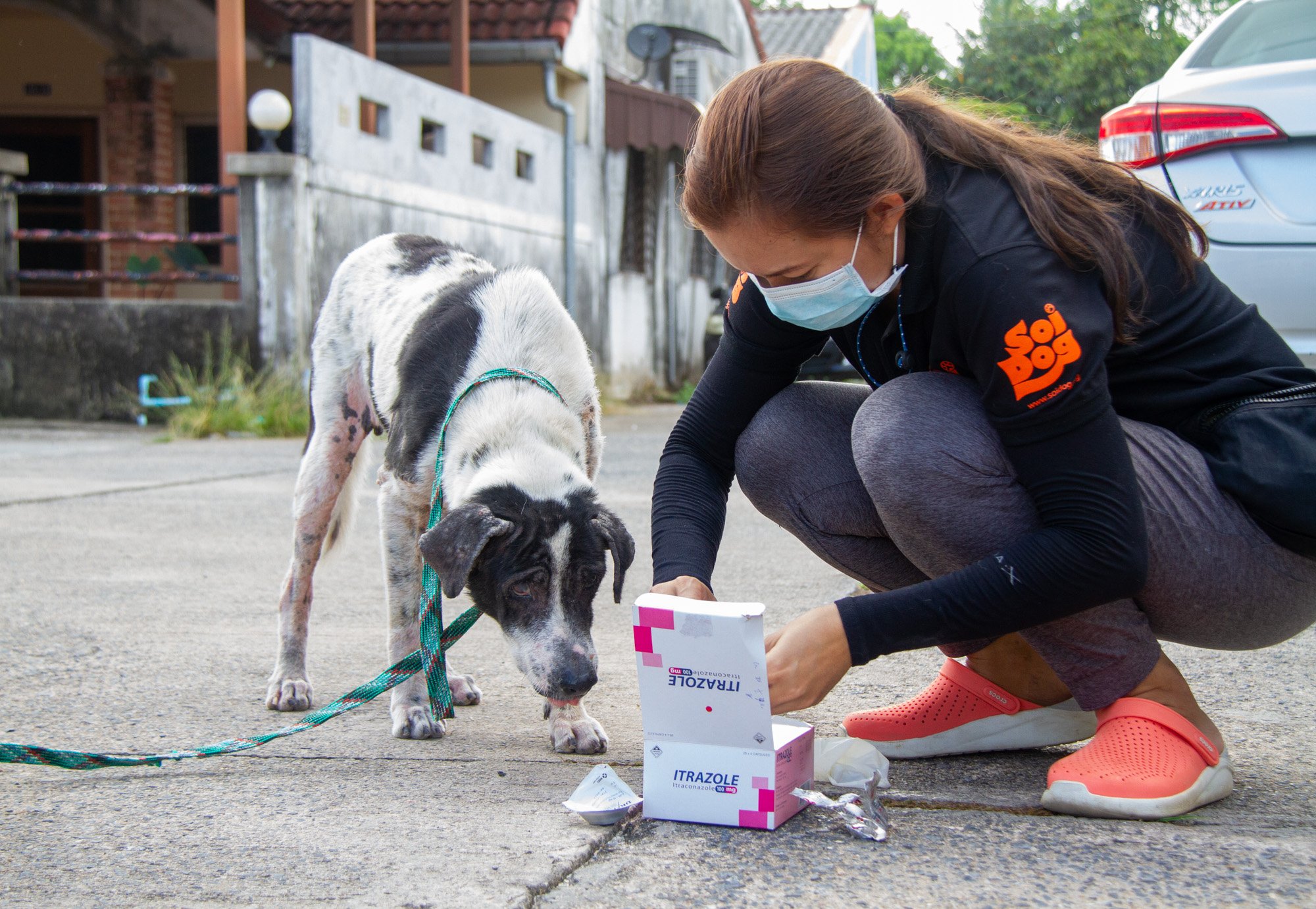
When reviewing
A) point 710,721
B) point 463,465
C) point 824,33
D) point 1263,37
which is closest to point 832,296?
point 710,721

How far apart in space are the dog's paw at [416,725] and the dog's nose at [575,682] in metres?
0.33

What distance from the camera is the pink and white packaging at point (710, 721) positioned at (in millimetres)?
1967

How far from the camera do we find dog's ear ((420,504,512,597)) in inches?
107

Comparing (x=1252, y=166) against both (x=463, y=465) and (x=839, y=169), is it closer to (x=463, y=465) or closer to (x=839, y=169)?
(x=839, y=169)

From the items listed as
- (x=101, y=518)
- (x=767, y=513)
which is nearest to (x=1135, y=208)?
(x=767, y=513)

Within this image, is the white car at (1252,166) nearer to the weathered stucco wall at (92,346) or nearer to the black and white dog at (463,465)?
the black and white dog at (463,465)

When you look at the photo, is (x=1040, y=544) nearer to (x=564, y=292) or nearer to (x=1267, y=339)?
(x=1267, y=339)

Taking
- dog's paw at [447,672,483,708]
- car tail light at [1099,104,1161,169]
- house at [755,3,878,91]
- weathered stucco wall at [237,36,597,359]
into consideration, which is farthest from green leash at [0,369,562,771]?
house at [755,3,878,91]

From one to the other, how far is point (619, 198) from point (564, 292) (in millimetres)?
2551

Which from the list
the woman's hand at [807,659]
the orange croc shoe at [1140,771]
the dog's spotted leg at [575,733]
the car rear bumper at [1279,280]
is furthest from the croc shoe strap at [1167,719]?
the car rear bumper at [1279,280]

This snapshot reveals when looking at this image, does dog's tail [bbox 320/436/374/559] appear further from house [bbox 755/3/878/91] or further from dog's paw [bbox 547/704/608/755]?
house [bbox 755/3/878/91]

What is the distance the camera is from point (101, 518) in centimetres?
569

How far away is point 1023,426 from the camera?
2078mm

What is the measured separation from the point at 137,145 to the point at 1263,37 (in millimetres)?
13299
